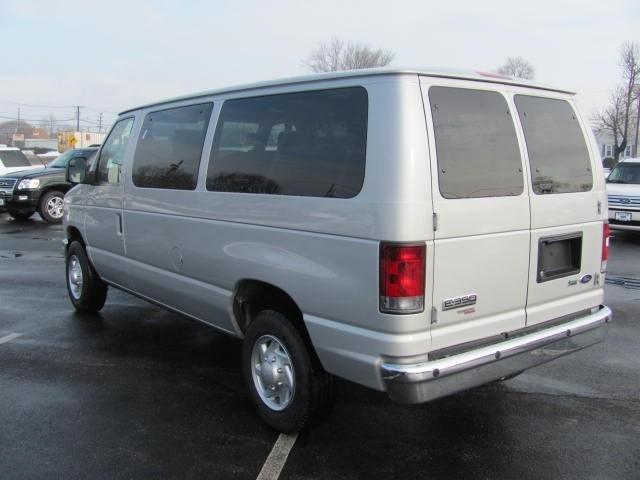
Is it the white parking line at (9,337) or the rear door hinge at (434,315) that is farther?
the white parking line at (9,337)

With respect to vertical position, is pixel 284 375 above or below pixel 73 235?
below

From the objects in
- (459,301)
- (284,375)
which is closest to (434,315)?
(459,301)

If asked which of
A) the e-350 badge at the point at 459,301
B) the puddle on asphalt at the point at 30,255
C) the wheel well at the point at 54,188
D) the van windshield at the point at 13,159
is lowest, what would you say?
the puddle on asphalt at the point at 30,255

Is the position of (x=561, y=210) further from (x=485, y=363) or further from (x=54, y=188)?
(x=54, y=188)

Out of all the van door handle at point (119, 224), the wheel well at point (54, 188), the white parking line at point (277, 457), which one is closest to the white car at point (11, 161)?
the wheel well at point (54, 188)

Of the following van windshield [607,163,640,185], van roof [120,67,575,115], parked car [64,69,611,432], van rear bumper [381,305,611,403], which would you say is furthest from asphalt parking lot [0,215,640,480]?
van windshield [607,163,640,185]

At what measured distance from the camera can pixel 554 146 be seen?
3625 mm

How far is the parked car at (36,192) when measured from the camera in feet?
47.9

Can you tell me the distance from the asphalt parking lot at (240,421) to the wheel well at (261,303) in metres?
0.63

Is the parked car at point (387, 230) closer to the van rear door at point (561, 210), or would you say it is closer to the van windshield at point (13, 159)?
the van rear door at point (561, 210)

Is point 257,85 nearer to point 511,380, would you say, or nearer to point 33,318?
point 511,380

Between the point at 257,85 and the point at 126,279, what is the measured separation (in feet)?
7.83

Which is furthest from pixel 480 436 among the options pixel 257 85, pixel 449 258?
pixel 257 85

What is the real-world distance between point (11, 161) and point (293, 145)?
16.9m
